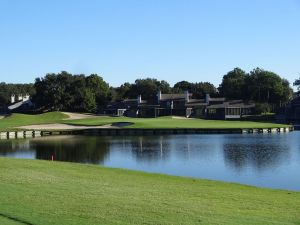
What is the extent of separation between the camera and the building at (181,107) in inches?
4803

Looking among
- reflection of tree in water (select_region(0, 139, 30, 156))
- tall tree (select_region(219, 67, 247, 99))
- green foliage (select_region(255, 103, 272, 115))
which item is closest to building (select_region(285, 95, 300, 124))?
green foliage (select_region(255, 103, 272, 115))

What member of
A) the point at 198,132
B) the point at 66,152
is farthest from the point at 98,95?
the point at 66,152

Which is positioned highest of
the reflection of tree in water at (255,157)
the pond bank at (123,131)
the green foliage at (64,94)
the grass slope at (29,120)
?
the green foliage at (64,94)

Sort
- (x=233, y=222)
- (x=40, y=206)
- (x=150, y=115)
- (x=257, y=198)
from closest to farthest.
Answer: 1. (x=233, y=222)
2. (x=40, y=206)
3. (x=257, y=198)
4. (x=150, y=115)

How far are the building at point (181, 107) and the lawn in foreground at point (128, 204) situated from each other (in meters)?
105

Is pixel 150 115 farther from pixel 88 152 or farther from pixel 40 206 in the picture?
pixel 40 206

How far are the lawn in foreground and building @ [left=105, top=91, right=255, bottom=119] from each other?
346 feet

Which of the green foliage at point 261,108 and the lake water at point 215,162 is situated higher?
the green foliage at point 261,108

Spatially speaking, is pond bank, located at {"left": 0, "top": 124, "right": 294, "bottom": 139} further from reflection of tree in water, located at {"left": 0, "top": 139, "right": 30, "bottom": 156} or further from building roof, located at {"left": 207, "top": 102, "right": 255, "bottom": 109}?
building roof, located at {"left": 207, "top": 102, "right": 255, "bottom": 109}

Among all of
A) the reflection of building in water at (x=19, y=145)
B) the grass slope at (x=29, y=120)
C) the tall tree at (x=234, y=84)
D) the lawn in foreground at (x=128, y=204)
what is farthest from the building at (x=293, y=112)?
the lawn in foreground at (x=128, y=204)

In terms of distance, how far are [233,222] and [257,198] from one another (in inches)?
206

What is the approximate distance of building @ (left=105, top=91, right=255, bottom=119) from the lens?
12200 cm

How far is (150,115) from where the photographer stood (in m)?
133

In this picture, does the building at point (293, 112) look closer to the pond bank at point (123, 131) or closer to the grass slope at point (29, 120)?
the pond bank at point (123, 131)
